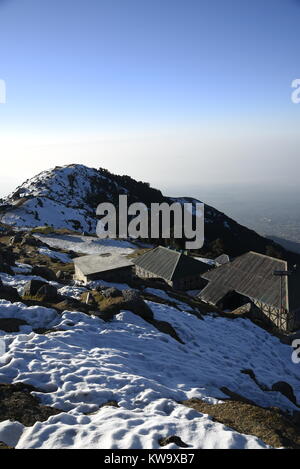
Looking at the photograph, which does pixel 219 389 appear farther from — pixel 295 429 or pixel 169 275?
pixel 169 275

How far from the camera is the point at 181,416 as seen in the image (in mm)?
9891

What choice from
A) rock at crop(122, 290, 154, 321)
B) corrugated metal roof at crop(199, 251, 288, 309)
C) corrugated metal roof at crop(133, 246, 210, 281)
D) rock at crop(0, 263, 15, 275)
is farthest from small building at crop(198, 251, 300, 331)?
rock at crop(0, 263, 15, 275)

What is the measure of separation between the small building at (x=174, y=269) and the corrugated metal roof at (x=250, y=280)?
2177mm

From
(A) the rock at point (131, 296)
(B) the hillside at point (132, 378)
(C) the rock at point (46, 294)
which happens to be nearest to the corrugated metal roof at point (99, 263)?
(B) the hillside at point (132, 378)

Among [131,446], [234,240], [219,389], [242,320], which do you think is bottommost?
[234,240]

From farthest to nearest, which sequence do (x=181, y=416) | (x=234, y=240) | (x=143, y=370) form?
(x=234, y=240) → (x=143, y=370) → (x=181, y=416)

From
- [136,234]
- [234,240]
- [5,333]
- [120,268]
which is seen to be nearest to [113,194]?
[136,234]

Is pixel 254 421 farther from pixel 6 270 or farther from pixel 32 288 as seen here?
pixel 6 270

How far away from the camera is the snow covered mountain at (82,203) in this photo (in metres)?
100

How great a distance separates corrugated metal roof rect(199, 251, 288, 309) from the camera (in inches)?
1530

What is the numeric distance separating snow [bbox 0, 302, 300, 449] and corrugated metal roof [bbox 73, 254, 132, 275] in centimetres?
1033

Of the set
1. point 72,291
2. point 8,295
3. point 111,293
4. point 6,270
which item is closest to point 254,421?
point 111,293

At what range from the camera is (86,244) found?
74.3 meters
